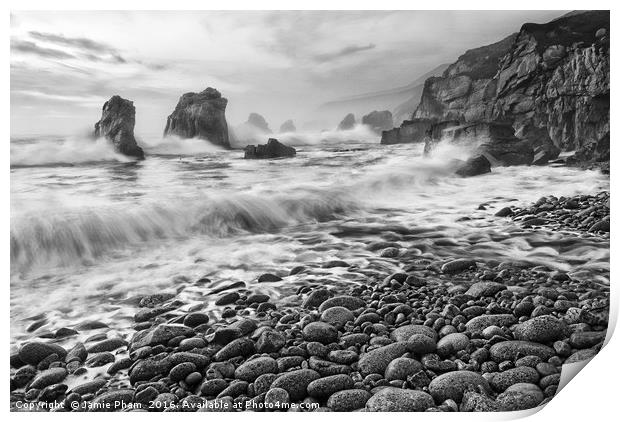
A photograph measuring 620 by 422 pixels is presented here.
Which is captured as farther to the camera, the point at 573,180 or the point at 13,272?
the point at 573,180

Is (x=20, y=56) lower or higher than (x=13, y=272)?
higher

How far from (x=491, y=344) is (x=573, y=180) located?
5.27 feet

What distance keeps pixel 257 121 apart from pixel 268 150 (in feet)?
0.83

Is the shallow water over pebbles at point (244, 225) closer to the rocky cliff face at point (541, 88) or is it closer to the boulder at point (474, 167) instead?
the boulder at point (474, 167)

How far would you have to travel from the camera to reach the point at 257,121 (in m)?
4.17

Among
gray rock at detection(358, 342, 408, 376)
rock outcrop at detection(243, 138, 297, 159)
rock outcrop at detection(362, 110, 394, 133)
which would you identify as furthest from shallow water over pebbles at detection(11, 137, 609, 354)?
gray rock at detection(358, 342, 408, 376)

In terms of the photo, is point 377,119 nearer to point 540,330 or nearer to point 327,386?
point 540,330

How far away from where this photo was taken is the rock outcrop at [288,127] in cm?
423

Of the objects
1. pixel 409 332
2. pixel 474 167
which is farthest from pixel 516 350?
pixel 474 167

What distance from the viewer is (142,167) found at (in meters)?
4.09

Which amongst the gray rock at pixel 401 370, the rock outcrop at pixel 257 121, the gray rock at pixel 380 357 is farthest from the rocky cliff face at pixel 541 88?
the gray rock at pixel 401 370
